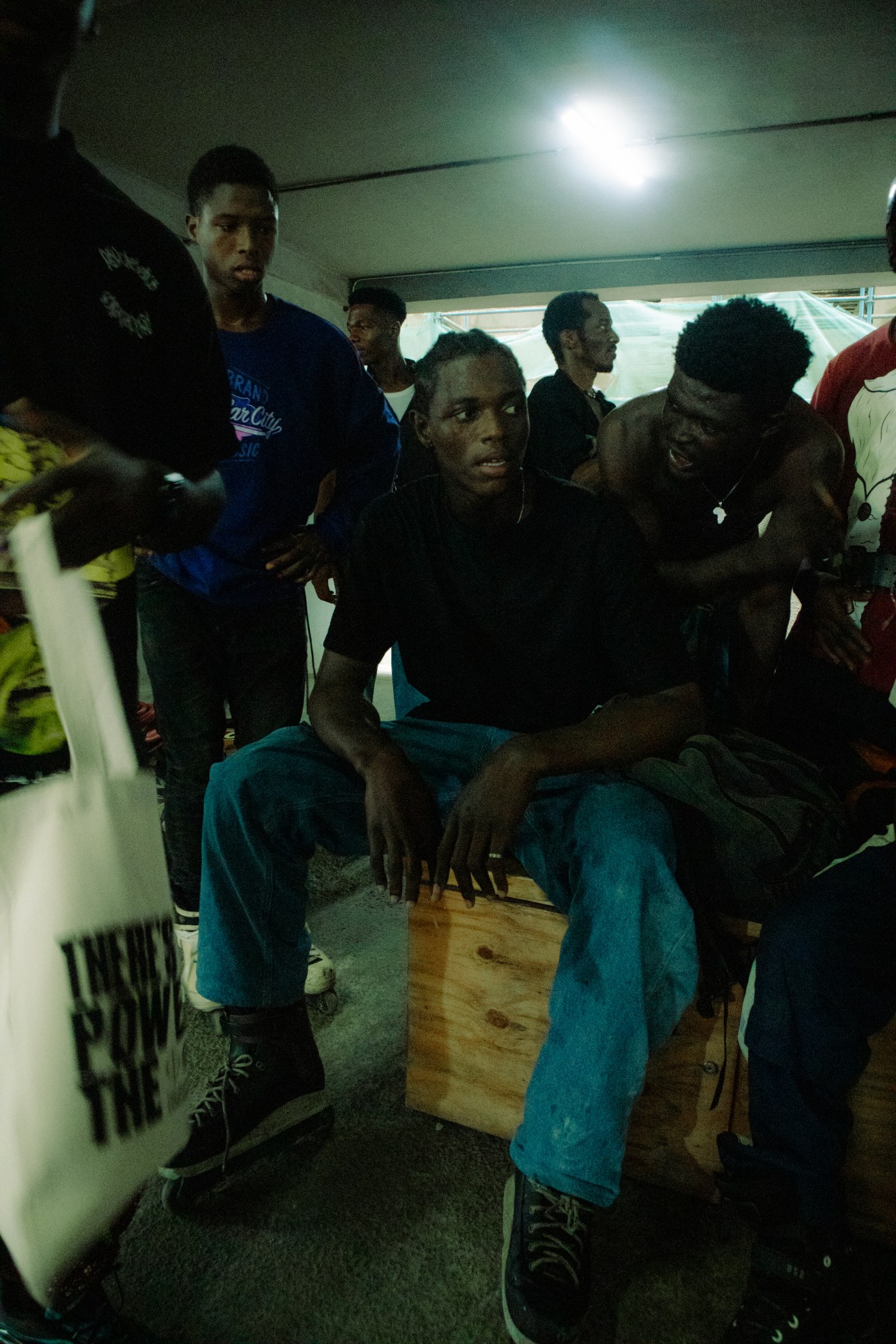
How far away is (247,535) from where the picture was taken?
2.04 m

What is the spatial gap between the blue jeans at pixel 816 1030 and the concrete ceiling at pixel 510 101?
124 inches

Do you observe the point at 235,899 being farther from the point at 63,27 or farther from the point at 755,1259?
the point at 63,27

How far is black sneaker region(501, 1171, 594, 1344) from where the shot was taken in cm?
119

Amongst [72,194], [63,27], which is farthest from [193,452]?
[63,27]

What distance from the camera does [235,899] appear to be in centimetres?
155

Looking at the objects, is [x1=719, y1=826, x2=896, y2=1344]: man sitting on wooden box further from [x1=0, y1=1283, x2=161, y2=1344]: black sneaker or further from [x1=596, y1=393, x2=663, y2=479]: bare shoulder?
[x1=596, y1=393, x2=663, y2=479]: bare shoulder

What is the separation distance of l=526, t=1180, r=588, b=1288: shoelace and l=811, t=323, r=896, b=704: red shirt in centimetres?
122

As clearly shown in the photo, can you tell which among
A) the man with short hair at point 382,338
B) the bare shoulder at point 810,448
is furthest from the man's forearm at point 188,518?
the man with short hair at point 382,338

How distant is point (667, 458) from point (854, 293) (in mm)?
6178

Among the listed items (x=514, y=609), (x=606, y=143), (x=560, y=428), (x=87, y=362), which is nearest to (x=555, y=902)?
(x=514, y=609)

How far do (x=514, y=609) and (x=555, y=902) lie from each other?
622 mm

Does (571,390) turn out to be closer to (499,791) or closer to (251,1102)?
(499,791)

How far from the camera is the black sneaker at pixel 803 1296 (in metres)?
1.17

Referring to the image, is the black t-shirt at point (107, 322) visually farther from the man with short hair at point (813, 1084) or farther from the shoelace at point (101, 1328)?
the man with short hair at point (813, 1084)
